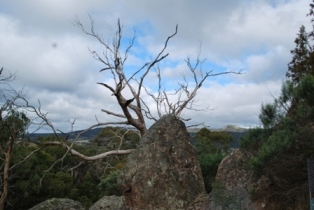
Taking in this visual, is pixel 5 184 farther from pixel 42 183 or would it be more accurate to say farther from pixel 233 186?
pixel 233 186

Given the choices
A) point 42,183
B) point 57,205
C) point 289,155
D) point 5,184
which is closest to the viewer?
point 289,155

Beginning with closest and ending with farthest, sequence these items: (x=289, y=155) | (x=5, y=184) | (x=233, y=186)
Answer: (x=289, y=155), (x=233, y=186), (x=5, y=184)

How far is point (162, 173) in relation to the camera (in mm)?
11281

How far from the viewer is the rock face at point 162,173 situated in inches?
436

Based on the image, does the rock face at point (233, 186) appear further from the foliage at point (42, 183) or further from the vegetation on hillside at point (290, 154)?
the foliage at point (42, 183)

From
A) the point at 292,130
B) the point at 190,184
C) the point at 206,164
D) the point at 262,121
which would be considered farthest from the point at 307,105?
the point at 206,164

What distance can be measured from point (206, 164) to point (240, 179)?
382 cm

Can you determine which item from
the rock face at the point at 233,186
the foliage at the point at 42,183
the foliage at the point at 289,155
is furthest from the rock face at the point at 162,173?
the foliage at the point at 42,183

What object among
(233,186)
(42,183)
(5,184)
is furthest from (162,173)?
(42,183)

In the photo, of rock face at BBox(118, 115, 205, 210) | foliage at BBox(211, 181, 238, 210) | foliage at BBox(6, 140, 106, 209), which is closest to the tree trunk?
foliage at BBox(6, 140, 106, 209)

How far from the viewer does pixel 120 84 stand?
1436 centimetres

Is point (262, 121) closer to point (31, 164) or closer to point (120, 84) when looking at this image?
point (120, 84)

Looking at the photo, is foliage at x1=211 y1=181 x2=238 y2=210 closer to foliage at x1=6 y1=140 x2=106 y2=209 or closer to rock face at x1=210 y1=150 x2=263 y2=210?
rock face at x1=210 y1=150 x2=263 y2=210

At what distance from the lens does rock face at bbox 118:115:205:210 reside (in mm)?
11062
